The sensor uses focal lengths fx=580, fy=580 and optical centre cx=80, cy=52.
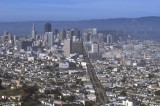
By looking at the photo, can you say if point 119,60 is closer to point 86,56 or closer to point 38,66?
point 86,56

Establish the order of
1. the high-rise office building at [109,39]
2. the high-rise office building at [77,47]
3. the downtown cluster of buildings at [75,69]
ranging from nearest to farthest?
the downtown cluster of buildings at [75,69], the high-rise office building at [77,47], the high-rise office building at [109,39]

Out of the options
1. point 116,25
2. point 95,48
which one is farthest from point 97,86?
point 116,25

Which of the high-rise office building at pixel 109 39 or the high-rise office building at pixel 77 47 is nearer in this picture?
the high-rise office building at pixel 77 47

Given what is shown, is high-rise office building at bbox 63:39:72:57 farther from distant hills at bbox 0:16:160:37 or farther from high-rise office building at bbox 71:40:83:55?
distant hills at bbox 0:16:160:37

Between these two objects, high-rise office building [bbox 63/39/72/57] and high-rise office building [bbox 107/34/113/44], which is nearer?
high-rise office building [bbox 63/39/72/57]

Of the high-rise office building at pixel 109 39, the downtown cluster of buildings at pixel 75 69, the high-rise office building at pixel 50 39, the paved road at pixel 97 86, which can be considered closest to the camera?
the paved road at pixel 97 86

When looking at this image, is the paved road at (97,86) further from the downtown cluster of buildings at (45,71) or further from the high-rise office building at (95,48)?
the high-rise office building at (95,48)

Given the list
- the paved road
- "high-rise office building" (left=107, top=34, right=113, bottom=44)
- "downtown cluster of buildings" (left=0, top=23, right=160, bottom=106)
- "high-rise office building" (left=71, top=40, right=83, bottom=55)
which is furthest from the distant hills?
the paved road

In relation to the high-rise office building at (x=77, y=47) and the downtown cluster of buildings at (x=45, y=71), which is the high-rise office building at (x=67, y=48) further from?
the high-rise office building at (x=77, y=47)

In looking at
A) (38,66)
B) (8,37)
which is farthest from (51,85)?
(8,37)

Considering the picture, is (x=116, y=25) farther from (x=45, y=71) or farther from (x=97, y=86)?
(x=97, y=86)

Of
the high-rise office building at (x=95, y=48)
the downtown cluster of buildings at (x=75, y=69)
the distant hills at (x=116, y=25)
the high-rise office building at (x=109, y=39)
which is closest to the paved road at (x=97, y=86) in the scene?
the downtown cluster of buildings at (x=75, y=69)

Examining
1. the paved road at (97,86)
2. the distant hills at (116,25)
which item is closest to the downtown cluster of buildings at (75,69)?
the paved road at (97,86)
